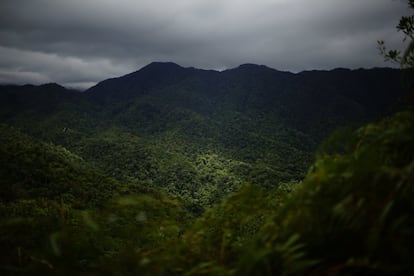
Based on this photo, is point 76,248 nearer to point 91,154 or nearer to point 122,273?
point 122,273

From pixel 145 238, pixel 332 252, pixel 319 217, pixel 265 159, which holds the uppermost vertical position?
pixel 319 217

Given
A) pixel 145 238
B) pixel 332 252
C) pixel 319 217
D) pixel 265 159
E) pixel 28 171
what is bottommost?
pixel 265 159

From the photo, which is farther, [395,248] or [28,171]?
[28,171]

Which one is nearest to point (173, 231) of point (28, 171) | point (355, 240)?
point (355, 240)

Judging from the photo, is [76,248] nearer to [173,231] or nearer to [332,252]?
[173,231]

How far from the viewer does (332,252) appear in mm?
1189

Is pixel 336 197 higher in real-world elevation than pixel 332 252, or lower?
higher

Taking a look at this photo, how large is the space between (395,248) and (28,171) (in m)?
66.3

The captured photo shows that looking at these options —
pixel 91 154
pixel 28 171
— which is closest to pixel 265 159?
pixel 91 154

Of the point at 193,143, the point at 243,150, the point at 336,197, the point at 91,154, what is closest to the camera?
the point at 336,197

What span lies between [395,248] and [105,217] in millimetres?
1273

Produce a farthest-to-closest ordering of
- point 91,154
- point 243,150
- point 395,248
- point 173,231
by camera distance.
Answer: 1. point 243,150
2. point 91,154
3. point 173,231
4. point 395,248

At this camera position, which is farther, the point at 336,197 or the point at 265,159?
the point at 265,159

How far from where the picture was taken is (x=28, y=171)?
57.0m
